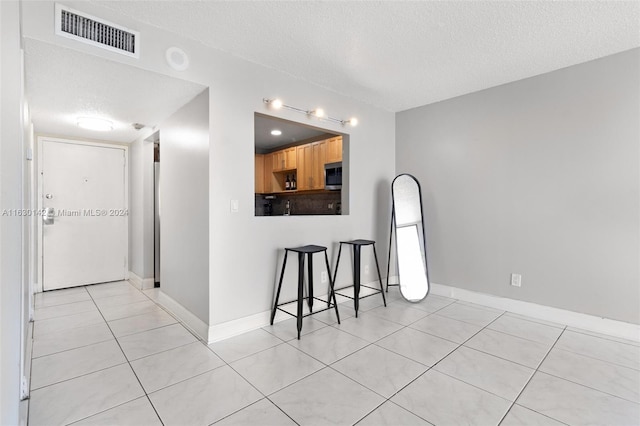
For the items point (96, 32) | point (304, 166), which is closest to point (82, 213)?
point (96, 32)

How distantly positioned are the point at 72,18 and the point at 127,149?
293 cm

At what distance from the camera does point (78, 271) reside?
4.16 metres

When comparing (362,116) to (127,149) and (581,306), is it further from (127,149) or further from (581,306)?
(127,149)

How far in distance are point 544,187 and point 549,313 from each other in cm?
124

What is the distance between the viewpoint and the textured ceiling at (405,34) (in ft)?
6.66

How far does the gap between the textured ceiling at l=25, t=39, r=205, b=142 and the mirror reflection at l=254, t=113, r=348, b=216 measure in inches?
59.9

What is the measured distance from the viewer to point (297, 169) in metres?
5.54

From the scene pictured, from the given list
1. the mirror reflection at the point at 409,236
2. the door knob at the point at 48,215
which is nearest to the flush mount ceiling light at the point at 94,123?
the door knob at the point at 48,215

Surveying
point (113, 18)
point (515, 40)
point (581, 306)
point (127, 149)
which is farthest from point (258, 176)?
point (581, 306)

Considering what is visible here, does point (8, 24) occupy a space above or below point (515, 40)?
below

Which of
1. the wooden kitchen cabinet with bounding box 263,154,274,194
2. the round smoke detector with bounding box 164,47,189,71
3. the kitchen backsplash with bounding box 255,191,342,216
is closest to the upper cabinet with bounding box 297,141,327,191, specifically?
the kitchen backsplash with bounding box 255,191,342,216

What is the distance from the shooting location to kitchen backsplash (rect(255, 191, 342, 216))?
5.27 meters

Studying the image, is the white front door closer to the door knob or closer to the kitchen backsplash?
the door knob

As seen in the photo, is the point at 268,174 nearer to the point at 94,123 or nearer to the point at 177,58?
the point at 94,123
